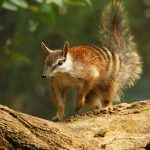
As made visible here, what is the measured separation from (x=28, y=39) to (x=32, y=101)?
2.05 m

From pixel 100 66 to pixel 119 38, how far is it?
2.98 feet

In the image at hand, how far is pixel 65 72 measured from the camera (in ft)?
28.9


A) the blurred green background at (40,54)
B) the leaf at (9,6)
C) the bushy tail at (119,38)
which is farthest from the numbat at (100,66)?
the blurred green background at (40,54)

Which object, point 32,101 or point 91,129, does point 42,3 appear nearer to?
point 91,129

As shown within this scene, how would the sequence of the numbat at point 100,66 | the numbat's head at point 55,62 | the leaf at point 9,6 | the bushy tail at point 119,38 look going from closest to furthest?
the numbat's head at point 55,62
the numbat at point 100,66
the leaf at point 9,6
the bushy tail at point 119,38

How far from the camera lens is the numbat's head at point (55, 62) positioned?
8.43 m

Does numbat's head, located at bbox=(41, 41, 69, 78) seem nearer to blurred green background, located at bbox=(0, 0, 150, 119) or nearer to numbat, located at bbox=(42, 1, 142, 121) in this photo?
numbat, located at bbox=(42, 1, 142, 121)

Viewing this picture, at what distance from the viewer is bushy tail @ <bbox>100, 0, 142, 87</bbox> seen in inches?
383

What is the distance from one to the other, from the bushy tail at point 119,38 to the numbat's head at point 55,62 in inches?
40.4

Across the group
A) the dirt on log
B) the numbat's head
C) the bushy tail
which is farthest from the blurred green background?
the dirt on log

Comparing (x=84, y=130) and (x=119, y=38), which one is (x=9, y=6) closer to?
(x=119, y=38)

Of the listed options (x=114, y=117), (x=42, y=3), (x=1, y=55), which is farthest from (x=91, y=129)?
(x=1, y=55)

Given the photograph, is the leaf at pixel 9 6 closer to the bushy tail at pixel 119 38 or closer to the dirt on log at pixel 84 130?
the bushy tail at pixel 119 38

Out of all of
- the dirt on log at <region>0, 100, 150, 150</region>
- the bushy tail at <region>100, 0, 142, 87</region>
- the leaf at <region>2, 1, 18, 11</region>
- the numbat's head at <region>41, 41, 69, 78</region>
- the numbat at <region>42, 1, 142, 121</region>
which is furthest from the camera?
the bushy tail at <region>100, 0, 142, 87</region>
